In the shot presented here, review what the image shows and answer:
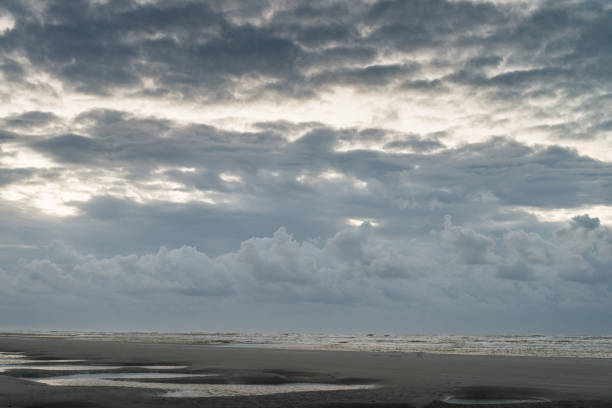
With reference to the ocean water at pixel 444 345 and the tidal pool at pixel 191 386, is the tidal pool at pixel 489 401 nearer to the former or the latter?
the tidal pool at pixel 191 386

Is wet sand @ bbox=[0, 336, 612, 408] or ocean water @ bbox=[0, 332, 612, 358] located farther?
ocean water @ bbox=[0, 332, 612, 358]

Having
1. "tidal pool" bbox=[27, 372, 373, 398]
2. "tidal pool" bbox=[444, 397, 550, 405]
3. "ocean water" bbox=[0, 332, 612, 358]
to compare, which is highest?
"tidal pool" bbox=[444, 397, 550, 405]

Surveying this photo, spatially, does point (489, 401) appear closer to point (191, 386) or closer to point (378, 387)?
point (378, 387)

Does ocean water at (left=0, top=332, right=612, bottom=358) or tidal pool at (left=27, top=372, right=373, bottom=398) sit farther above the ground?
tidal pool at (left=27, top=372, right=373, bottom=398)

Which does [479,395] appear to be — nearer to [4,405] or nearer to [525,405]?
[525,405]

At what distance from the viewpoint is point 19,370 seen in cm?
3522

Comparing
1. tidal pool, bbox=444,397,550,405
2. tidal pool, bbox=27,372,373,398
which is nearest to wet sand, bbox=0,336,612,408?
tidal pool, bbox=444,397,550,405

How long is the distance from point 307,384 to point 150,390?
28.2 ft

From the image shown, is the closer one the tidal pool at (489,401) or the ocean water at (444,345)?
the tidal pool at (489,401)

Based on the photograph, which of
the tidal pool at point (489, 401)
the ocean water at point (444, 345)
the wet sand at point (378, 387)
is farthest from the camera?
the ocean water at point (444, 345)

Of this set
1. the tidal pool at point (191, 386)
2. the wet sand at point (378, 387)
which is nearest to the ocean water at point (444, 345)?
the wet sand at point (378, 387)

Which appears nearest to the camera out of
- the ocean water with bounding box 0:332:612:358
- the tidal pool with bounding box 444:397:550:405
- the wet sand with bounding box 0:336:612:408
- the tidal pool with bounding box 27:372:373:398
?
the wet sand with bounding box 0:336:612:408

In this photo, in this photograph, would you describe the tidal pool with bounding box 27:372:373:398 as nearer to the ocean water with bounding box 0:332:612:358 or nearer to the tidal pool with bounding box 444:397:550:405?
the tidal pool with bounding box 444:397:550:405

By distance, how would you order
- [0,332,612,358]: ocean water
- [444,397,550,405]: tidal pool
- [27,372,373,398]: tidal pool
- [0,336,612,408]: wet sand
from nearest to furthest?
[0,336,612,408]: wet sand < [444,397,550,405]: tidal pool < [27,372,373,398]: tidal pool < [0,332,612,358]: ocean water
